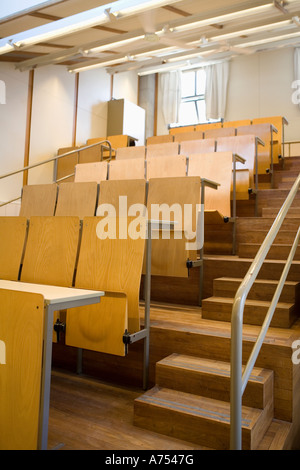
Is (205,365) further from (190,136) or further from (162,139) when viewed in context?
(162,139)

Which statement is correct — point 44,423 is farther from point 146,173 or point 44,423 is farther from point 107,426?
point 146,173

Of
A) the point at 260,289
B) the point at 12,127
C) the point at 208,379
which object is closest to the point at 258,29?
the point at 12,127

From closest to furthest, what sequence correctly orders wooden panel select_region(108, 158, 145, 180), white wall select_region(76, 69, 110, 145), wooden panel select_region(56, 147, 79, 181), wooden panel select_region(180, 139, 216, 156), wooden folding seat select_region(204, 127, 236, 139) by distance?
wooden panel select_region(108, 158, 145, 180) < wooden panel select_region(180, 139, 216, 156) < wooden folding seat select_region(204, 127, 236, 139) < wooden panel select_region(56, 147, 79, 181) < white wall select_region(76, 69, 110, 145)

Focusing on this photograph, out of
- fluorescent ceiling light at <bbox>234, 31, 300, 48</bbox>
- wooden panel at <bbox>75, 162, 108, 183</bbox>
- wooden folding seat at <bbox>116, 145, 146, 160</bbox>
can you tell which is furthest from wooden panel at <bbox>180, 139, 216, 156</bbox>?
fluorescent ceiling light at <bbox>234, 31, 300, 48</bbox>

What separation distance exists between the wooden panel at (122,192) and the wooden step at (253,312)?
0.87 feet

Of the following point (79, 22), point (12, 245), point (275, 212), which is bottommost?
point (12, 245)

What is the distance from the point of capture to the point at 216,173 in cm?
95

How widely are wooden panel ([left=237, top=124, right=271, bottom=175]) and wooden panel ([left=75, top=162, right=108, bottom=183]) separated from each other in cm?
50

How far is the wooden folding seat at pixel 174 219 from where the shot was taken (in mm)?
735

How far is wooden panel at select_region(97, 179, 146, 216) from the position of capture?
82cm

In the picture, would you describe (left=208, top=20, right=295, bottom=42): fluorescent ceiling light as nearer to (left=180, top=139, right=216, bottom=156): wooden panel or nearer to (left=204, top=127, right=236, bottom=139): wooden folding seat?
(left=204, top=127, right=236, bottom=139): wooden folding seat

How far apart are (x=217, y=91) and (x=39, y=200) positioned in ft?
5.63
